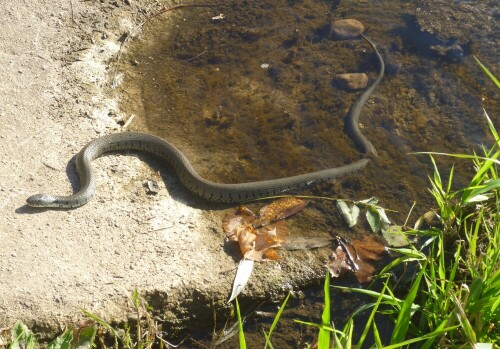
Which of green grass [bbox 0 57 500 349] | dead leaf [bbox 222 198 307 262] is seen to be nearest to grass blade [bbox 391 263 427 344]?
green grass [bbox 0 57 500 349]

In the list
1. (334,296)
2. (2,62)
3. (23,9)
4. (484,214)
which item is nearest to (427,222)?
(484,214)

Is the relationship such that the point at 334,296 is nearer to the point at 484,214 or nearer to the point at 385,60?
the point at 484,214

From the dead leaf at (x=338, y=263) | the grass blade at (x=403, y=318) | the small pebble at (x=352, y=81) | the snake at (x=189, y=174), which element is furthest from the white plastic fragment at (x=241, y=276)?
the small pebble at (x=352, y=81)

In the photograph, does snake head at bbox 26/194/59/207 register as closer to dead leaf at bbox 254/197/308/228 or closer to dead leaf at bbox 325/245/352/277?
dead leaf at bbox 254/197/308/228

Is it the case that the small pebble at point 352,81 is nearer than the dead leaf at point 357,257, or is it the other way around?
the dead leaf at point 357,257

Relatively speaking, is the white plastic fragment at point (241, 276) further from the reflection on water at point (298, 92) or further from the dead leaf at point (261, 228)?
the reflection on water at point (298, 92)

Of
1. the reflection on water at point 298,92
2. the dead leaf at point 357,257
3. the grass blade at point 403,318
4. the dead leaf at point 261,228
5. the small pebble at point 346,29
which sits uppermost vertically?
the grass blade at point 403,318
